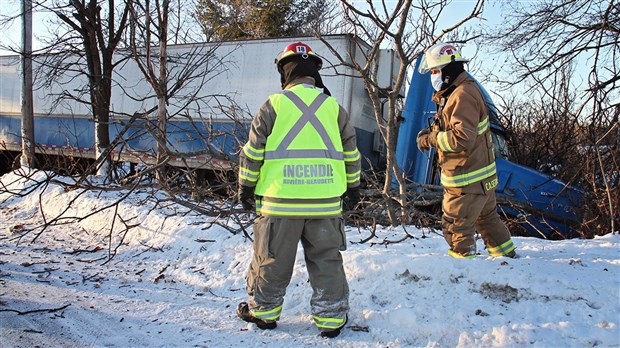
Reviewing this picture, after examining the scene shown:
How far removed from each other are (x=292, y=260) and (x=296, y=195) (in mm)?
428

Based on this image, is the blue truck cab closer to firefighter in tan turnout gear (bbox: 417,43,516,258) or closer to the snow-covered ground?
the snow-covered ground

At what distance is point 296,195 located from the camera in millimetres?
2840

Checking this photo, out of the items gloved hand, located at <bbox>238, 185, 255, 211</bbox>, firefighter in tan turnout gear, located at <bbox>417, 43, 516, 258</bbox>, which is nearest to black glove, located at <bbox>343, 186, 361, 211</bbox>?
gloved hand, located at <bbox>238, 185, 255, 211</bbox>

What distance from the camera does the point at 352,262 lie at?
3557mm

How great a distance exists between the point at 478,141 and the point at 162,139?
11.4ft

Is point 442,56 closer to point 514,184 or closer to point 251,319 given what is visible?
point 251,319

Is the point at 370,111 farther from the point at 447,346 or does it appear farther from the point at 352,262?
the point at 447,346

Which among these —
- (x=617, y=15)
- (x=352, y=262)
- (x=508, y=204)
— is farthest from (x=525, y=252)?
(x=617, y=15)

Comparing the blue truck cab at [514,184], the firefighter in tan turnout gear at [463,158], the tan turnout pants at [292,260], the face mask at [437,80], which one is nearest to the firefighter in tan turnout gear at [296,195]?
the tan turnout pants at [292,260]

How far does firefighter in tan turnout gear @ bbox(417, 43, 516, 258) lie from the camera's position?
11.3 feet

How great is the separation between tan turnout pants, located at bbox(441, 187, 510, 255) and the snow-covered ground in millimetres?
191

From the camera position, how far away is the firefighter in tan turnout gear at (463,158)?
11.3 feet

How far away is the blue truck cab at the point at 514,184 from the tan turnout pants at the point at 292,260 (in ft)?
11.2

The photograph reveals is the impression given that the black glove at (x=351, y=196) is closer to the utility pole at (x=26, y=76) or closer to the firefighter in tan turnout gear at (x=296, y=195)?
the firefighter in tan turnout gear at (x=296, y=195)
